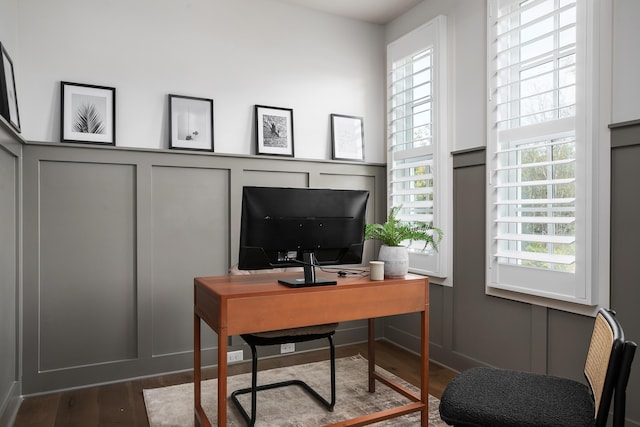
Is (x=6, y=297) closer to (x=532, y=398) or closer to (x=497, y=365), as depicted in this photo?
(x=532, y=398)

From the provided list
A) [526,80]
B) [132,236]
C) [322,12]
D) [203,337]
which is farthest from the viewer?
[322,12]

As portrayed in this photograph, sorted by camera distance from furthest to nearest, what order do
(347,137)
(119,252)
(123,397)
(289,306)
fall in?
(347,137) < (119,252) < (123,397) < (289,306)

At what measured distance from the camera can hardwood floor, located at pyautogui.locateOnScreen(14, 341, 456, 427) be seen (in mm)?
2453

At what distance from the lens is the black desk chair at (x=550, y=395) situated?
4.09 ft

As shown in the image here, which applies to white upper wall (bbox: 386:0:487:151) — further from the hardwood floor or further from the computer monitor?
the hardwood floor

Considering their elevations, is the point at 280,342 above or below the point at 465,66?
below

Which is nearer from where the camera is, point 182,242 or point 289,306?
point 289,306

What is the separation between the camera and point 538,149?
262 centimetres

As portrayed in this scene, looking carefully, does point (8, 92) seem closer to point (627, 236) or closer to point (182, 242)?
point (182, 242)

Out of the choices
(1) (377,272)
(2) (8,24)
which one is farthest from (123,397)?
(2) (8,24)

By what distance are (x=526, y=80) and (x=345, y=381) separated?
2278 mm

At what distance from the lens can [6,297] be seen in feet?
7.90

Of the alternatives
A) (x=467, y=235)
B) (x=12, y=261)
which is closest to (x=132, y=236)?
(x=12, y=261)

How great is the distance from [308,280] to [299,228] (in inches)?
10.3
